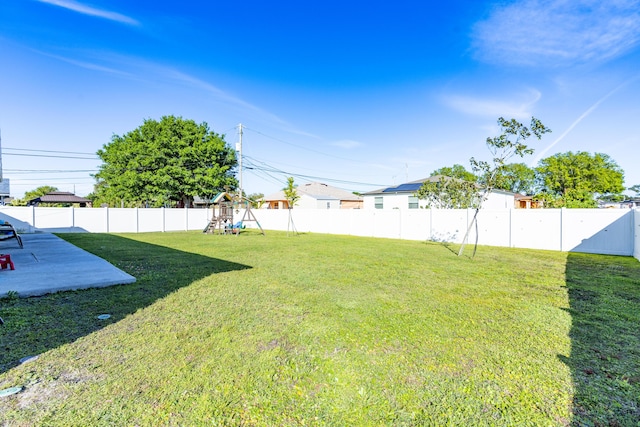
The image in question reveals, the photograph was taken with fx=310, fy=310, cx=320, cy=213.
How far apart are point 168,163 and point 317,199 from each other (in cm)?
1414

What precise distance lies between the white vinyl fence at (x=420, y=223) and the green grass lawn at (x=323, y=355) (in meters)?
6.63

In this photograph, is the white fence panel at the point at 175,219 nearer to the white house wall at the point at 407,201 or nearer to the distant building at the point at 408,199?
the distant building at the point at 408,199

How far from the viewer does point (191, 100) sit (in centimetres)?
2055

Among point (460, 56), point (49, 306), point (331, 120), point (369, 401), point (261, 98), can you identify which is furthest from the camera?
point (331, 120)

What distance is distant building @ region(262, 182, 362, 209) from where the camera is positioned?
107 ft

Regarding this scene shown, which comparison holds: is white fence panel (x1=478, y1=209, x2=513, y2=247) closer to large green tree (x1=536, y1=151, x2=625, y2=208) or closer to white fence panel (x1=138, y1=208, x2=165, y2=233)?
white fence panel (x1=138, y1=208, x2=165, y2=233)

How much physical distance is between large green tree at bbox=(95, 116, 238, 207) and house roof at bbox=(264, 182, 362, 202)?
25.0 feet

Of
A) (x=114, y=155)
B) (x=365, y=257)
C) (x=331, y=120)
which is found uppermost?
(x=331, y=120)

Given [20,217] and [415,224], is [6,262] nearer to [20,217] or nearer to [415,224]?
[415,224]

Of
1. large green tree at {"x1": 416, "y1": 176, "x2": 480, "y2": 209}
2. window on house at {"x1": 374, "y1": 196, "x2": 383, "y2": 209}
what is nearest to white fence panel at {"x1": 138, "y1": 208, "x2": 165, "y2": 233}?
window on house at {"x1": 374, "y1": 196, "x2": 383, "y2": 209}

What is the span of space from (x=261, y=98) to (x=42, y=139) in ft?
63.1

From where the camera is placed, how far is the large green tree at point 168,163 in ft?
85.7

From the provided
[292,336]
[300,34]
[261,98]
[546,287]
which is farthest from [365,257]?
[261,98]

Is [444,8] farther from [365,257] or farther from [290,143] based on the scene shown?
[290,143]
